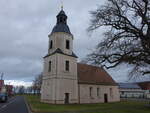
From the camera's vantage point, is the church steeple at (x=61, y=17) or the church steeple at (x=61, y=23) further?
the church steeple at (x=61, y=17)

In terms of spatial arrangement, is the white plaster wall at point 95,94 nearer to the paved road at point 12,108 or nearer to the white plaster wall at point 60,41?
the white plaster wall at point 60,41

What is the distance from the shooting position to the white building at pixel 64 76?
3259 cm

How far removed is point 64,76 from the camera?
33438 millimetres

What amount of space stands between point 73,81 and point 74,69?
7.98 ft

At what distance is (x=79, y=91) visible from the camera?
35.8 metres

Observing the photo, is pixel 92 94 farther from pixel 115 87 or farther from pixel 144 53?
pixel 144 53

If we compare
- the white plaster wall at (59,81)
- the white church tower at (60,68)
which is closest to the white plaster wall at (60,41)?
the white church tower at (60,68)

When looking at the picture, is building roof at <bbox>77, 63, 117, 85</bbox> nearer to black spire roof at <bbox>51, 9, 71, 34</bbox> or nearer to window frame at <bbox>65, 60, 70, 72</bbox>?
window frame at <bbox>65, 60, 70, 72</bbox>

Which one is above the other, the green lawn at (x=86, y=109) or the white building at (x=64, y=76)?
the white building at (x=64, y=76)

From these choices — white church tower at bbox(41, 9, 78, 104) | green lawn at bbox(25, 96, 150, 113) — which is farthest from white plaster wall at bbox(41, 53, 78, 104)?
green lawn at bbox(25, 96, 150, 113)

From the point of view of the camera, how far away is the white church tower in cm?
3241

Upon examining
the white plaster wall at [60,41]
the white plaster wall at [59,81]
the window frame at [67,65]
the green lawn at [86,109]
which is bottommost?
the green lawn at [86,109]

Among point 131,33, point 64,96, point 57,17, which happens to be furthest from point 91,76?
point 131,33

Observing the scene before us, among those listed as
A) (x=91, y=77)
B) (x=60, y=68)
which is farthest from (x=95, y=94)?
(x=60, y=68)
